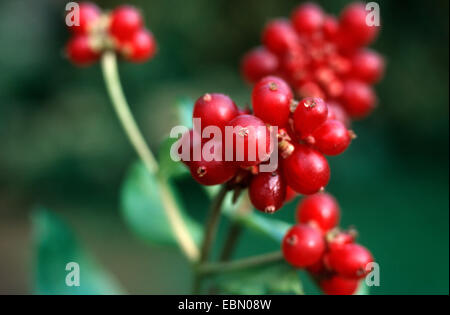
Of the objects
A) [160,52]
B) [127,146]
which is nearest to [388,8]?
[160,52]

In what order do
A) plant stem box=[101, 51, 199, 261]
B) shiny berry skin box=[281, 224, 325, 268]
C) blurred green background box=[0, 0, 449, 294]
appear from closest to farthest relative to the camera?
shiny berry skin box=[281, 224, 325, 268] → plant stem box=[101, 51, 199, 261] → blurred green background box=[0, 0, 449, 294]

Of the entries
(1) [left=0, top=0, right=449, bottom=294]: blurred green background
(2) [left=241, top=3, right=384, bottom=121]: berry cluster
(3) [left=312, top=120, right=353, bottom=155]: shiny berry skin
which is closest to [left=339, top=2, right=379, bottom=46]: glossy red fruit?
(2) [left=241, top=3, right=384, bottom=121]: berry cluster

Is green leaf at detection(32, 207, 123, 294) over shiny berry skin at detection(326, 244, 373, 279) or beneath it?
over

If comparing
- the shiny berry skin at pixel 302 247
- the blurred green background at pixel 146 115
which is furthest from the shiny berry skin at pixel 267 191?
the blurred green background at pixel 146 115

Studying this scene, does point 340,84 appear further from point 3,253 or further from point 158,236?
point 3,253

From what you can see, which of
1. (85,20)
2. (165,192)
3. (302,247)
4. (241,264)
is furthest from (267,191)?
(85,20)

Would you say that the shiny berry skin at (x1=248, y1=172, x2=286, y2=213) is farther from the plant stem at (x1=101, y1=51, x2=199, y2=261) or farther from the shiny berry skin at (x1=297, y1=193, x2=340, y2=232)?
the plant stem at (x1=101, y1=51, x2=199, y2=261)

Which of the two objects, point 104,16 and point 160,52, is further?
point 160,52
